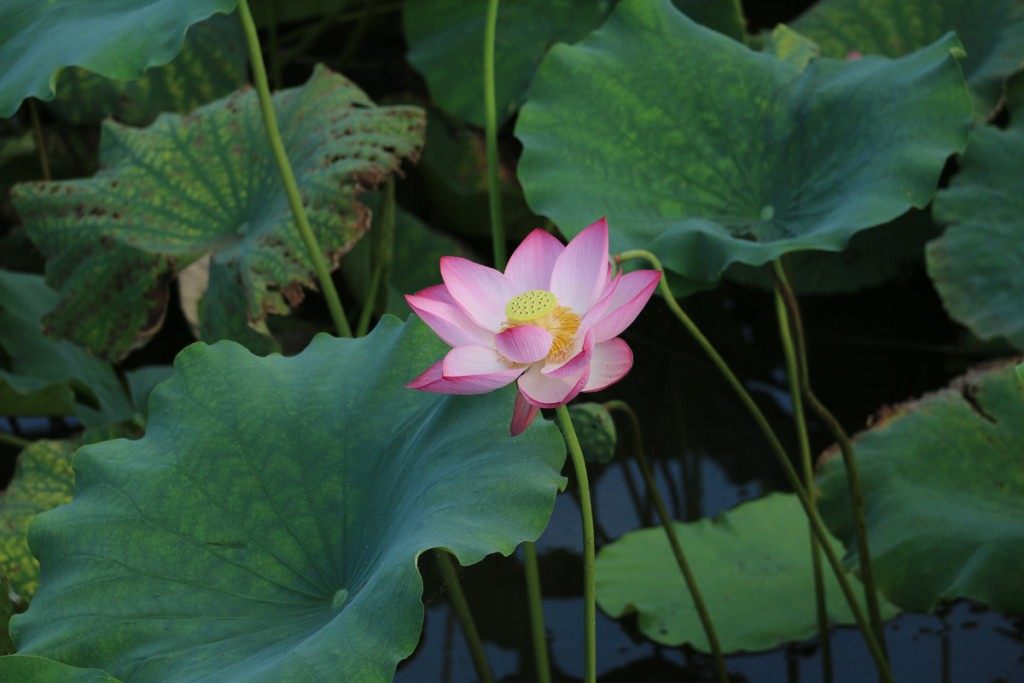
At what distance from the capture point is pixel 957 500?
1.34m

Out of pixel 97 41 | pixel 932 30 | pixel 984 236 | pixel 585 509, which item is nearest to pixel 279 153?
pixel 97 41

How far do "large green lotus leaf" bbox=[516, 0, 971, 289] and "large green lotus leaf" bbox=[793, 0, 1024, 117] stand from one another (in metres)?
0.61

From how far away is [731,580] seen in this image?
5.51 feet

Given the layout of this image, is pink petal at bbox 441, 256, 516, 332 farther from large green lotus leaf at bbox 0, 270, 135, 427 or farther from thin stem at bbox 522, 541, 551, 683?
large green lotus leaf at bbox 0, 270, 135, 427

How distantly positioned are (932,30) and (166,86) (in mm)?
1397

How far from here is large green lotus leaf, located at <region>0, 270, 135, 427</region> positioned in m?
1.81

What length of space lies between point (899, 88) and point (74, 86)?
5.44 ft

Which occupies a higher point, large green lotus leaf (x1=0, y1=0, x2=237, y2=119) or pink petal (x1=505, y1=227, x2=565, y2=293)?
large green lotus leaf (x1=0, y1=0, x2=237, y2=119)

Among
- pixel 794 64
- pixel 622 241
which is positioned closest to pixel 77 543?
pixel 622 241

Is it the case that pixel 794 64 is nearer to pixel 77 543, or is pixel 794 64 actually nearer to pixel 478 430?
pixel 478 430

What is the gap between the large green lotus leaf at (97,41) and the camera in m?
1.20

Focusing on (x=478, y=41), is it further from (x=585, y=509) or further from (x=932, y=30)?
(x=585, y=509)

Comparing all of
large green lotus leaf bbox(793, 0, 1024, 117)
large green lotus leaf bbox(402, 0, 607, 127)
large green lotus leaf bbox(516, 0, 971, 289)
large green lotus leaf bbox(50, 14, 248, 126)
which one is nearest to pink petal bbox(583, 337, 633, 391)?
large green lotus leaf bbox(516, 0, 971, 289)

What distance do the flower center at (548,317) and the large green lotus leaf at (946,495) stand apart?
56cm
